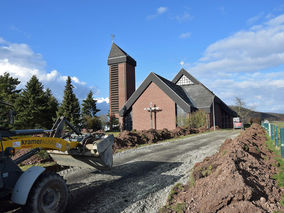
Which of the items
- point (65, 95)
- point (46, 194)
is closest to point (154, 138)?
point (46, 194)

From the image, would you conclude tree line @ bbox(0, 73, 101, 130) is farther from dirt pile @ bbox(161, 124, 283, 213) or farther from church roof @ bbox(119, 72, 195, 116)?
dirt pile @ bbox(161, 124, 283, 213)

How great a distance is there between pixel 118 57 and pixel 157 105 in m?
17.1

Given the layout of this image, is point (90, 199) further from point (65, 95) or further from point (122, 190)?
point (65, 95)

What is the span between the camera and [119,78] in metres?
50.2

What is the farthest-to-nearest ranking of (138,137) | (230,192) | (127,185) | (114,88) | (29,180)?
(114,88) < (138,137) < (127,185) < (230,192) < (29,180)

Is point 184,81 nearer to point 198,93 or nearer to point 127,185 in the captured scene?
point 198,93

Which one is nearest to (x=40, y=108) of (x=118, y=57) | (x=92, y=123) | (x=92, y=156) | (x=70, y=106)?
(x=70, y=106)

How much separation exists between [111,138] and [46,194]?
323 cm

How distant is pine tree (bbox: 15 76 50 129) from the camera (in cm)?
3928

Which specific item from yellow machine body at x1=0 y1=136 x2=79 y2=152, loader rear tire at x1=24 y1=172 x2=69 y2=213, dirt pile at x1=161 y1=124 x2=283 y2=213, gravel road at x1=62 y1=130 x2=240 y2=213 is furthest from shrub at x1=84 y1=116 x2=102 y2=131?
loader rear tire at x1=24 y1=172 x2=69 y2=213

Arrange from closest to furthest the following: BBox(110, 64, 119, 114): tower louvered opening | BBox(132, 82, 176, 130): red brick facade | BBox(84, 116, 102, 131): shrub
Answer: BBox(132, 82, 176, 130): red brick facade, BBox(84, 116, 102, 131): shrub, BBox(110, 64, 119, 114): tower louvered opening

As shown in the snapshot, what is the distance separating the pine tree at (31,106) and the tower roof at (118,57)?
1707 centimetres

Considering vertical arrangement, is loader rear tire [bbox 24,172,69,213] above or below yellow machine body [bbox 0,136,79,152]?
below

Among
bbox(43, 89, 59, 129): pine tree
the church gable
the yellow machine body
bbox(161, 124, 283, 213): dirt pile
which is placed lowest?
bbox(161, 124, 283, 213): dirt pile
